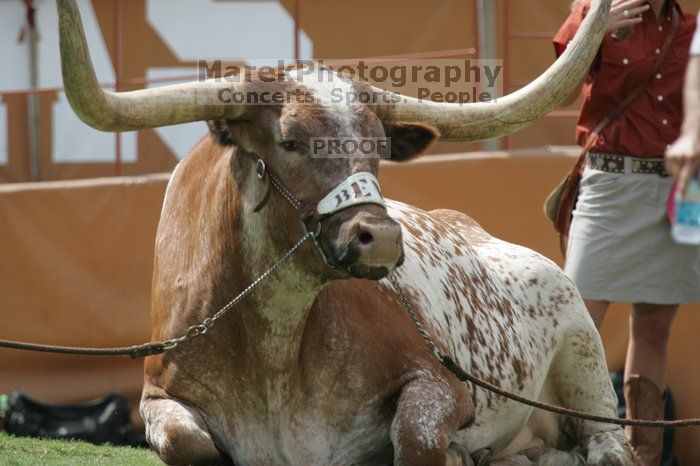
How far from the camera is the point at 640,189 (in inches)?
218

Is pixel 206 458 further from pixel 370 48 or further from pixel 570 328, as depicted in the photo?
pixel 370 48

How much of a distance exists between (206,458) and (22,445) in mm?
2327

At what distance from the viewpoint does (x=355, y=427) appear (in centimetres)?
439

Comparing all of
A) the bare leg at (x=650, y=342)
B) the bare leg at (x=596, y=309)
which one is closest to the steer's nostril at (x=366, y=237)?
the bare leg at (x=650, y=342)

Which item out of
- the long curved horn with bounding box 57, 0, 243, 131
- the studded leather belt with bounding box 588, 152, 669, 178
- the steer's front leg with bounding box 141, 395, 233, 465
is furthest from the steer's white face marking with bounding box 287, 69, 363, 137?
the studded leather belt with bounding box 588, 152, 669, 178

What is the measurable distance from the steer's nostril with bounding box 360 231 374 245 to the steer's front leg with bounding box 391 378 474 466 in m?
0.78

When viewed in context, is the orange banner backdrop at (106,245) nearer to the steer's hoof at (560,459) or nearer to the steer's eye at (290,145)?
the steer's hoof at (560,459)

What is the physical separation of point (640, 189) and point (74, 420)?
3.43 meters

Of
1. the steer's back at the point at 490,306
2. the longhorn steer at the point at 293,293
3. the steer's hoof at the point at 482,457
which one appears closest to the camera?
the longhorn steer at the point at 293,293

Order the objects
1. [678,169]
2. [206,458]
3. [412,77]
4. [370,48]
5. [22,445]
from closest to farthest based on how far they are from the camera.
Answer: [678,169] < [206,458] < [22,445] < [412,77] < [370,48]

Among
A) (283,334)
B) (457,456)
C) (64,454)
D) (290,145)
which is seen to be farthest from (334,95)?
(64,454)

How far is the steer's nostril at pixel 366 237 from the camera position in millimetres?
3732

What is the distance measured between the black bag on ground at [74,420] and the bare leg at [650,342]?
2.84 m

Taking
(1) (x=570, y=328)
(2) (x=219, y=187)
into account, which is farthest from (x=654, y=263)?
(2) (x=219, y=187)
